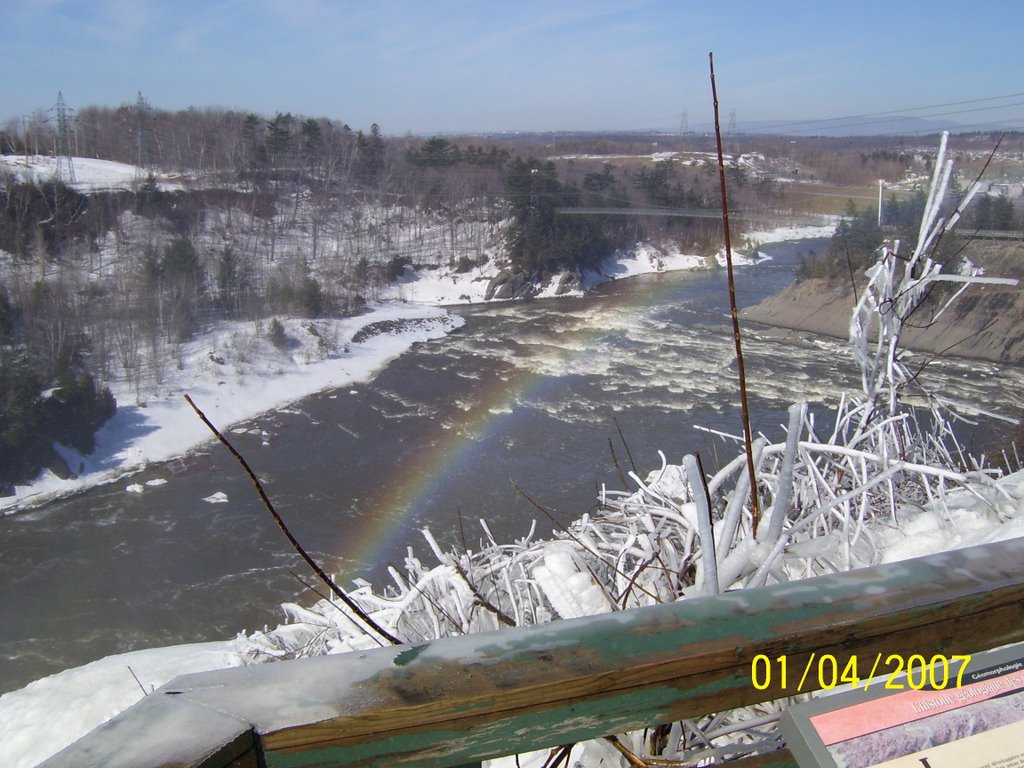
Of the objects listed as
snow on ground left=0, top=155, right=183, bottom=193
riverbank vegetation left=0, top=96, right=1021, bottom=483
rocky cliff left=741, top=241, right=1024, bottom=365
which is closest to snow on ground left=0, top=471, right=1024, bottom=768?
riverbank vegetation left=0, top=96, right=1021, bottom=483

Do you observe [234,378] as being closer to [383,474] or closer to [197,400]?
[197,400]

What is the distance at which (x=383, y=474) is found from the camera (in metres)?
12.0

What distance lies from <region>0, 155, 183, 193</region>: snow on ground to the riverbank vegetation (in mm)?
150

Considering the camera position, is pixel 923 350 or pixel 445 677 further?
pixel 923 350

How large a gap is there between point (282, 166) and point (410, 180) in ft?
14.5

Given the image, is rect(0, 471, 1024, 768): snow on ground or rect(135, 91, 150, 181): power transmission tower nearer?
rect(0, 471, 1024, 768): snow on ground

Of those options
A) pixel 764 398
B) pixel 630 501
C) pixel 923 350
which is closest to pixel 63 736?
pixel 630 501

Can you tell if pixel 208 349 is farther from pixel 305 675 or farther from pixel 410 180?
pixel 305 675

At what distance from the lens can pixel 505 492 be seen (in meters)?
10.8

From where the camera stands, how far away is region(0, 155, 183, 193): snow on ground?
935 inches

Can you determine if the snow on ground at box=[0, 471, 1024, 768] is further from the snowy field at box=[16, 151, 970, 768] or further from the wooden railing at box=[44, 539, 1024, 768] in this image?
the wooden railing at box=[44, 539, 1024, 768]

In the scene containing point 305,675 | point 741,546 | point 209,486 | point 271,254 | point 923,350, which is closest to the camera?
point 305,675
